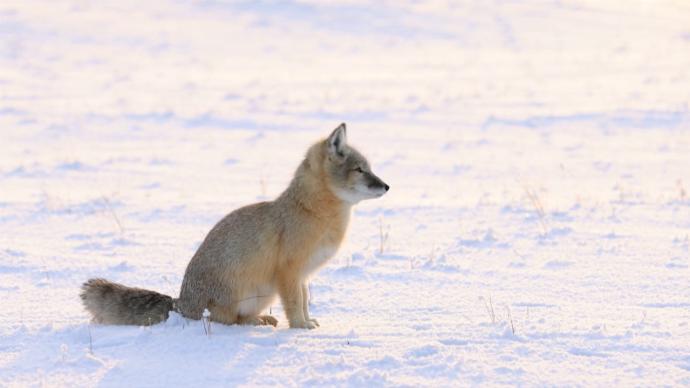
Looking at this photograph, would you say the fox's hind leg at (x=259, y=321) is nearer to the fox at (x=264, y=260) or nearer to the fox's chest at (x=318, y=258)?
the fox at (x=264, y=260)

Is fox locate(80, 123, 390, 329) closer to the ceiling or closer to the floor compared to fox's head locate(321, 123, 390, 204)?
closer to the floor

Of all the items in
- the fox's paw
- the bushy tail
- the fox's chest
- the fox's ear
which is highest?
the fox's ear

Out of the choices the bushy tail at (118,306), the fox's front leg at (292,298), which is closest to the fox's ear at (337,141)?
the fox's front leg at (292,298)

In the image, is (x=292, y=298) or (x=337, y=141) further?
(x=337, y=141)

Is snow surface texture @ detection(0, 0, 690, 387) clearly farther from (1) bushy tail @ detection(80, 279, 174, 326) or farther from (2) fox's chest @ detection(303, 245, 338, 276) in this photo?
(2) fox's chest @ detection(303, 245, 338, 276)

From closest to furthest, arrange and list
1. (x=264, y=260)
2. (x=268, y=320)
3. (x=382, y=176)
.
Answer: (x=264, y=260), (x=268, y=320), (x=382, y=176)

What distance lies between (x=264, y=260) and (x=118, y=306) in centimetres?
101

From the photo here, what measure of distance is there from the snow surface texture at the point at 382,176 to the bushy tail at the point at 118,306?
0.15 m

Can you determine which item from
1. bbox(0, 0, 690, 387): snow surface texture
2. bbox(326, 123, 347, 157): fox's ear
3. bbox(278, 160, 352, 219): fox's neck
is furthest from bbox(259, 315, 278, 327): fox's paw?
bbox(326, 123, 347, 157): fox's ear

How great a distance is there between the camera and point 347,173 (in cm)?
657

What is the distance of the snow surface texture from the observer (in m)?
5.82

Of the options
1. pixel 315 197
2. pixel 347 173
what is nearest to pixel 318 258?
pixel 315 197

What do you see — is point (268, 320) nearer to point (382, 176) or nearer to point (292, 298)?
point (292, 298)

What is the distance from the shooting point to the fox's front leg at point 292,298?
6.39 m
